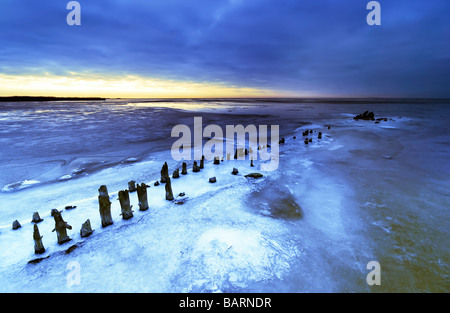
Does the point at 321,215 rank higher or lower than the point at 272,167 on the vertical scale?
lower

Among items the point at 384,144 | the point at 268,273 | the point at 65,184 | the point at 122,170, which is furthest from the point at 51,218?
the point at 384,144

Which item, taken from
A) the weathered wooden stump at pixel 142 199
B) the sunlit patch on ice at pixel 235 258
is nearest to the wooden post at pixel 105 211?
the weathered wooden stump at pixel 142 199

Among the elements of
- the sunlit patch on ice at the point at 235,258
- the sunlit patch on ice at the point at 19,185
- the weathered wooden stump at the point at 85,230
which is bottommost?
the sunlit patch on ice at the point at 235,258

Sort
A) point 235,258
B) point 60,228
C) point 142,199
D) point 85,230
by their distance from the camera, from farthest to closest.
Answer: point 142,199
point 85,230
point 60,228
point 235,258

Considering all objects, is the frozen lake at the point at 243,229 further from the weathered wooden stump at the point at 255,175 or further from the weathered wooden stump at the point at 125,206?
the weathered wooden stump at the point at 255,175

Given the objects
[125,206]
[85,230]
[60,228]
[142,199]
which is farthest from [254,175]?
[60,228]

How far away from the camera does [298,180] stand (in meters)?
9.84

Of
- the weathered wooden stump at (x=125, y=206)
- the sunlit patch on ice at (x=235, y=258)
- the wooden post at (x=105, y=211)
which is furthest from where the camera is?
the weathered wooden stump at (x=125, y=206)

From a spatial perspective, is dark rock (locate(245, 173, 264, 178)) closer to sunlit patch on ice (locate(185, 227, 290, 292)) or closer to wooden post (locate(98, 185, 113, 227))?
sunlit patch on ice (locate(185, 227, 290, 292))

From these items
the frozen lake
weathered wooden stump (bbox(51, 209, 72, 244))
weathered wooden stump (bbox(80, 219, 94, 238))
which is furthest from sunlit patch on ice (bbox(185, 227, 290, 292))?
weathered wooden stump (bbox(51, 209, 72, 244))

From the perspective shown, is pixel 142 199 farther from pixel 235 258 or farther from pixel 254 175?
pixel 254 175

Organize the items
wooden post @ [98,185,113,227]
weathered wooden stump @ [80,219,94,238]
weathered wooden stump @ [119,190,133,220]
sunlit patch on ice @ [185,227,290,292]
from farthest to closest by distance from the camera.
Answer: weathered wooden stump @ [119,190,133,220] < wooden post @ [98,185,113,227] < weathered wooden stump @ [80,219,94,238] < sunlit patch on ice @ [185,227,290,292]
